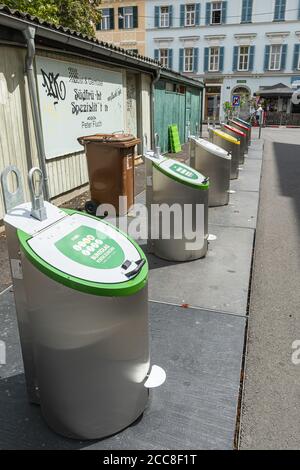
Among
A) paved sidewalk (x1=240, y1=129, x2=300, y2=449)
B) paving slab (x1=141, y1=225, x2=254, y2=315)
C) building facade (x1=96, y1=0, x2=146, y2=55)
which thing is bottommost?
paved sidewalk (x1=240, y1=129, x2=300, y2=449)

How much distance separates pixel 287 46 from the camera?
108 feet

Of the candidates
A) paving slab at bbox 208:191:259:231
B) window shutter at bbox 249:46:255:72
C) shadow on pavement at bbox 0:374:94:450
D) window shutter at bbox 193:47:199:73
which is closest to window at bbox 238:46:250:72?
window shutter at bbox 249:46:255:72

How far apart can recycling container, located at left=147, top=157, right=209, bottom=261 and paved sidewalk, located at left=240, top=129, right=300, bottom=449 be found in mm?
816

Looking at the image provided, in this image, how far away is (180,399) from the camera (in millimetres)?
2430

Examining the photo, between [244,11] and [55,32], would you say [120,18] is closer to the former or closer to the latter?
[244,11]

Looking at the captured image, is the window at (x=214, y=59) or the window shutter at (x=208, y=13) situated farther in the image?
the window at (x=214, y=59)

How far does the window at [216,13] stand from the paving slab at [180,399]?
37039 mm

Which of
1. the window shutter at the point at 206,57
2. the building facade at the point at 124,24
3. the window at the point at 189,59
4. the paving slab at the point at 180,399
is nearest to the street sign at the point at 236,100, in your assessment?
the window shutter at the point at 206,57

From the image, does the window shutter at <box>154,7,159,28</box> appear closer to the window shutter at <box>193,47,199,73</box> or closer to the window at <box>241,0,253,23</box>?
the window shutter at <box>193,47,199,73</box>

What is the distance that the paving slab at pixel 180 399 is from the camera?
2.13m

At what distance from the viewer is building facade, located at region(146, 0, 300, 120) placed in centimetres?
3256

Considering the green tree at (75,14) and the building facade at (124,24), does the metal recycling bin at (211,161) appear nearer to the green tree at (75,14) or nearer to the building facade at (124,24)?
the green tree at (75,14)

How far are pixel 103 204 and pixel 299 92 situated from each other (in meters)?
29.7
